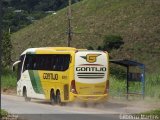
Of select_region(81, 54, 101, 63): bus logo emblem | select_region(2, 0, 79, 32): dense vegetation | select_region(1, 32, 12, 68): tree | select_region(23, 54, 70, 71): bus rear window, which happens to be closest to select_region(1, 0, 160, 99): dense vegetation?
select_region(1, 32, 12, 68): tree

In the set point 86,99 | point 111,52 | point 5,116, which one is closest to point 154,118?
point 5,116

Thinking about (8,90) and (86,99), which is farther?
(8,90)

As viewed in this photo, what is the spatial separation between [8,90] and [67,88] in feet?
47.6

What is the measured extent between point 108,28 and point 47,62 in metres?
43.6

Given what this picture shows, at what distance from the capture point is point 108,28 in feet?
230

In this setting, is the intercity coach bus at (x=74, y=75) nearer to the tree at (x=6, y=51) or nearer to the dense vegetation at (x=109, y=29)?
the tree at (x=6, y=51)

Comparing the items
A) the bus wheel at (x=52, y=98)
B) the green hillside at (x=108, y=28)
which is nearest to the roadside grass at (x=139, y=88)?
the bus wheel at (x=52, y=98)

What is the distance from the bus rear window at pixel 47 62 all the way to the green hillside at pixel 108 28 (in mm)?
29751

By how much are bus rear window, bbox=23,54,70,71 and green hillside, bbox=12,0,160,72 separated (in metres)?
29.8

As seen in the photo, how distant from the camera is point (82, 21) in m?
74.1

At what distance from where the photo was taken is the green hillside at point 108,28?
63344 mm

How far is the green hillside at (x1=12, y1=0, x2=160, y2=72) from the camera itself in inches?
2494

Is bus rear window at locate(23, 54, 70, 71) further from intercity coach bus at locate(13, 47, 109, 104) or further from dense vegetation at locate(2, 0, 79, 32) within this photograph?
dense vegetation at locate(2, 0, 79, 32)

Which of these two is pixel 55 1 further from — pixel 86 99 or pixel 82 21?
pixel 86 99
